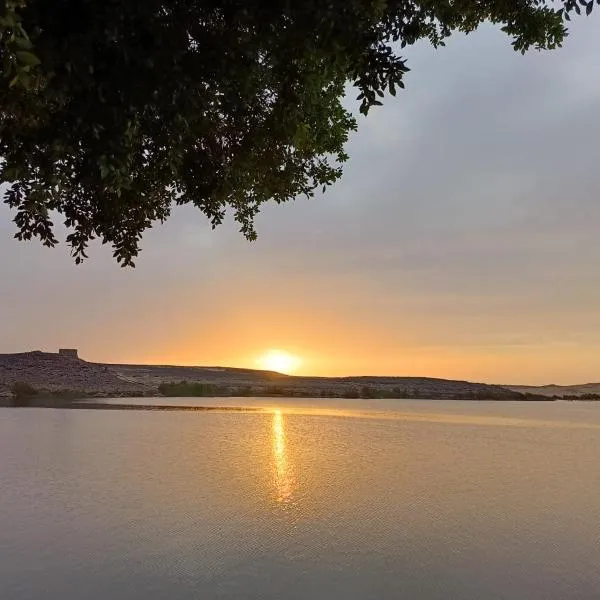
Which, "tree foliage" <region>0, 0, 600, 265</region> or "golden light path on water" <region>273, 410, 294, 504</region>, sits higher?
"tree foliage" <region>0, 0, 600, 265</region>

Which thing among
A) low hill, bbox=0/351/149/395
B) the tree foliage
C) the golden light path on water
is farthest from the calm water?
low hill, bbox=0/351/149/395

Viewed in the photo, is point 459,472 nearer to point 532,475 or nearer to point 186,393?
point 532,475

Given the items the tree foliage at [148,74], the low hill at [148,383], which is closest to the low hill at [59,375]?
the low hill at [148,383]

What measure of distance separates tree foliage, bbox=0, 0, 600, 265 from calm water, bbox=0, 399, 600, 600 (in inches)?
191

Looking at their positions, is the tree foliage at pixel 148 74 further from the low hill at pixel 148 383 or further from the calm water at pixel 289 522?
the low hill at pixel 148 383

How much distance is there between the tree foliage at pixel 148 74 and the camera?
6.17 meters

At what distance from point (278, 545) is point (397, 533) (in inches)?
102

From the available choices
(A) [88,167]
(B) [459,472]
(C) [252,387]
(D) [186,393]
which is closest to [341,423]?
(B) [459,472]

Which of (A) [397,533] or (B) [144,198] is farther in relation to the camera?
(A) [397,533]

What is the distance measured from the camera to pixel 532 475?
64.6 feet

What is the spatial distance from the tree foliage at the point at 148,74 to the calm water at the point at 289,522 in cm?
485

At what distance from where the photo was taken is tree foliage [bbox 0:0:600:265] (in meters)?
6.17

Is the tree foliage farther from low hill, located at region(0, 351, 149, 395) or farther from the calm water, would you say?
low hill, located at region(0, 351, 149, 395)

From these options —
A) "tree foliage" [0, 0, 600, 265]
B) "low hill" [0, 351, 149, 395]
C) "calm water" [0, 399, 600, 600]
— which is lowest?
"calm water" [0, 399, 600, 600]
